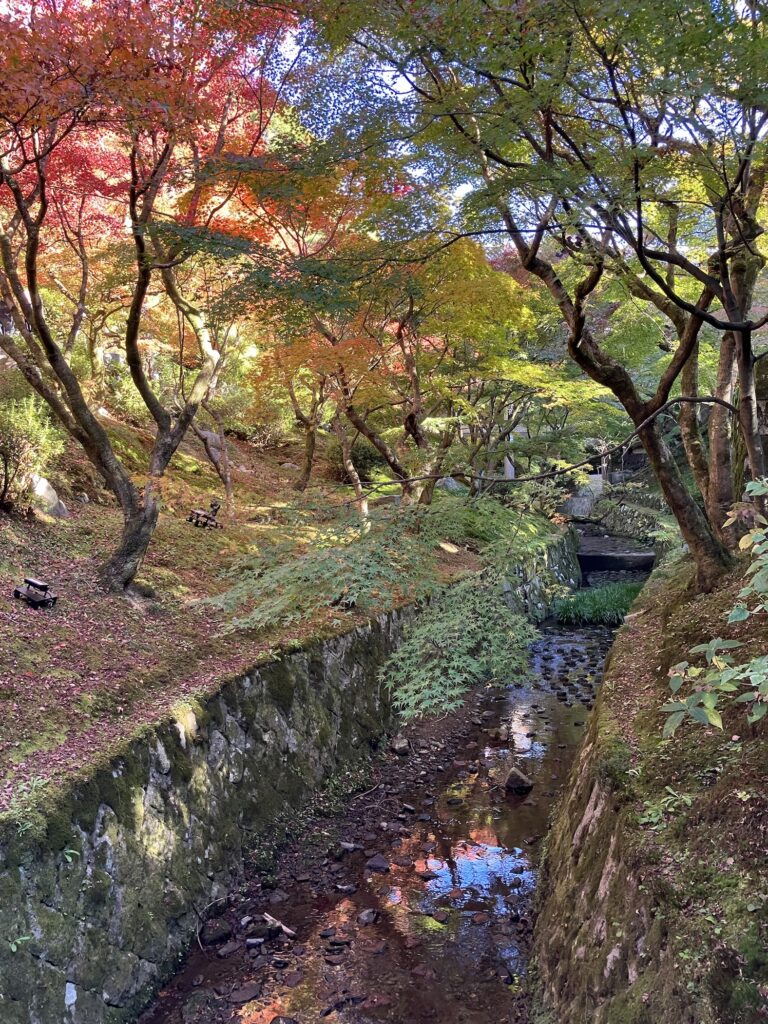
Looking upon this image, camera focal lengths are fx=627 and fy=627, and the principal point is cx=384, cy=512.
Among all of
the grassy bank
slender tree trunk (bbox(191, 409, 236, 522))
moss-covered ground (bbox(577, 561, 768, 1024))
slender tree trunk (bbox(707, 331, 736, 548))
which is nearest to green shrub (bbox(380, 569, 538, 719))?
the grassy bank

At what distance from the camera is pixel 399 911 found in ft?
17.5

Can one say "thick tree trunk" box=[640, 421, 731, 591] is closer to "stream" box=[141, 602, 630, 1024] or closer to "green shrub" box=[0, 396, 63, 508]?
"stream" box=[141, 602, 630, 1024]

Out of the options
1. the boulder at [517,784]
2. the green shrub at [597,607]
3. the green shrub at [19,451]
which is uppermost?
the green shrub at [19,451]

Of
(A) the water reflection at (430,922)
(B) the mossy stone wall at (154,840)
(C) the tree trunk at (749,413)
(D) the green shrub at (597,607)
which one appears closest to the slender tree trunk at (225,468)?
(B) the mossy stone wall at (154,840)

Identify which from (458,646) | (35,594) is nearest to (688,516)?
(458,646)

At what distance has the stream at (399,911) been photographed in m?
4.34

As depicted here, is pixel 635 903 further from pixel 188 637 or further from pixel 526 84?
pixel 188 637

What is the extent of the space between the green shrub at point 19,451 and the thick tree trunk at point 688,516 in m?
7.65

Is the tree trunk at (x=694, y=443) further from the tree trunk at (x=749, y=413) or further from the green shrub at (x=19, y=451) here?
the green shrub at (x=19, y=451)

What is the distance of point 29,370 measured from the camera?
7844mm

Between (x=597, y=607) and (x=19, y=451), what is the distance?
474 inches

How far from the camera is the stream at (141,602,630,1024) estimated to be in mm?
4344

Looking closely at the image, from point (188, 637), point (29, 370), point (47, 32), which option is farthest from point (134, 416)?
point (47, 32)

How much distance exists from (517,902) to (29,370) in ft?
26.1
